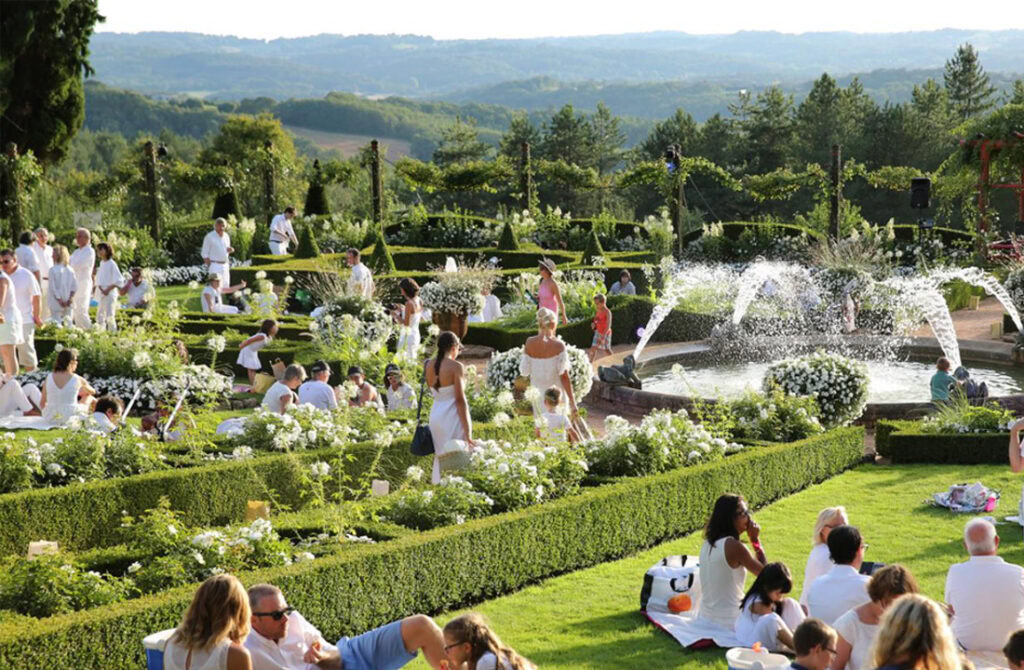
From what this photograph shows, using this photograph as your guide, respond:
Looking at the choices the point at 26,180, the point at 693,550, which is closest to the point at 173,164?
the point at 26,180

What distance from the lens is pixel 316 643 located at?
5.79 metres

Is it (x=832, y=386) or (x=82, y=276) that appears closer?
(x=832, y=386)

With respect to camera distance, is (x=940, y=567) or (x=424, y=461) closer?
(x=940, y=567)

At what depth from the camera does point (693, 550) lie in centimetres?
889

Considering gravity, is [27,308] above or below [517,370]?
above

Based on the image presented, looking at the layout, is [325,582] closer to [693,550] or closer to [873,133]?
[693,550]

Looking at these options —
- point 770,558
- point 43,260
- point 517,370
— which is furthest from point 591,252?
point 770,558

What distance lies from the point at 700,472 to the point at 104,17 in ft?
76.2

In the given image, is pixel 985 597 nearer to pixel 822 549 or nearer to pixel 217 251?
pixel 822 549

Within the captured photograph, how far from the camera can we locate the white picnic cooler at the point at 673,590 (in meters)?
7.24

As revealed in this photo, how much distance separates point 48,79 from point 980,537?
83.0 feet

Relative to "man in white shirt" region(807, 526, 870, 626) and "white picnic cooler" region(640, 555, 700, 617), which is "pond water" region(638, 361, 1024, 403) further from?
"man in white shirt" region(807, 526, 870, 626)

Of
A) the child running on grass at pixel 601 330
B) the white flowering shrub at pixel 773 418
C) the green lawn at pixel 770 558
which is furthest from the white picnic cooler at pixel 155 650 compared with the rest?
the child running on grass at pixel 601 330

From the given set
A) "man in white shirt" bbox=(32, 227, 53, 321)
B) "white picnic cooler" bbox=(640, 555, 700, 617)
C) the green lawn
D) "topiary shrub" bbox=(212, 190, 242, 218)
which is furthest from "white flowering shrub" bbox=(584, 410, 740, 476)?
"topiary shrub" bbox=(212, 190, 242, 218)
